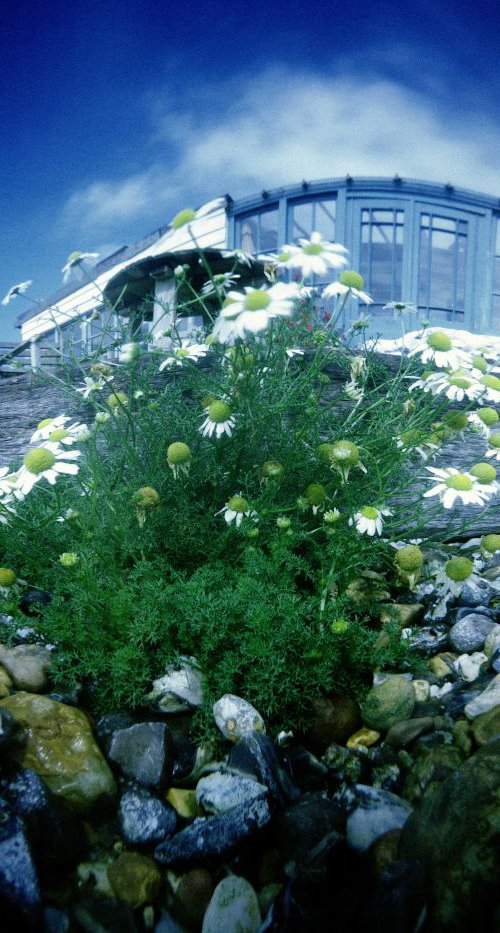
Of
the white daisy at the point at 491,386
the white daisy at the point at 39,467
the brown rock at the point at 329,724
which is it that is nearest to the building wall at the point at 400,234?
the white daisy at the point at 491,386

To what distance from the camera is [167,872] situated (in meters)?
1.80

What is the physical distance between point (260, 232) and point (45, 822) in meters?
9.67

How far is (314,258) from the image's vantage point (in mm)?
2053

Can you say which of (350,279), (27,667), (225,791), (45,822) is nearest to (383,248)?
(350,279)

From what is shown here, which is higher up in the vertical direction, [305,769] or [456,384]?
[456,384]

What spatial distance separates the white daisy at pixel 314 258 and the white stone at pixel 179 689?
1383 millimetres

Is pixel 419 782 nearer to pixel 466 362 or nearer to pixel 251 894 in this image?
pixel 251 894

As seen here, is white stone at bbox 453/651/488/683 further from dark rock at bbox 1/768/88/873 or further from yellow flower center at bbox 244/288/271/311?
yellow flower center at bbox 244/288/271/311

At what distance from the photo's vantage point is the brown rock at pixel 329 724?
229cm

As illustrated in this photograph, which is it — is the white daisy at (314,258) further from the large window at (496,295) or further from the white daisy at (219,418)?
the large window at (496,295)

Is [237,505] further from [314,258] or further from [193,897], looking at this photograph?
[193,897]

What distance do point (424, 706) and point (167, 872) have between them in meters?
1.09

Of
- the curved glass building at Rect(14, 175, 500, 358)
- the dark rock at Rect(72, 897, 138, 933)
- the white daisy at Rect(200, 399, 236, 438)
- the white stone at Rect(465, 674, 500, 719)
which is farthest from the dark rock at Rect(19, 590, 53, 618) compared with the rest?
the curved glass building at Rect(14, 175, 500, 358)

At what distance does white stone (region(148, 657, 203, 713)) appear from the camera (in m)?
2.34
